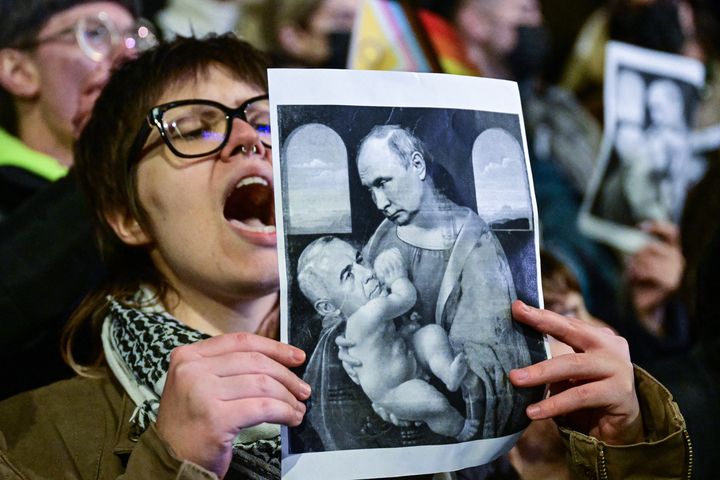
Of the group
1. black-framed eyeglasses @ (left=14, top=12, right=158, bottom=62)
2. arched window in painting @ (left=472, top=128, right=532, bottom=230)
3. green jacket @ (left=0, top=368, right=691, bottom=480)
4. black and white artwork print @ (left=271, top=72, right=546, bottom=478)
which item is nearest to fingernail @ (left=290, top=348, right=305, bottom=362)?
black and white artwork print @ (left=271, top=72, right=546, bottom=478)

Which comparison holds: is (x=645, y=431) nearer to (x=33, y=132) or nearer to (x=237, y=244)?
(x=237, y=244)

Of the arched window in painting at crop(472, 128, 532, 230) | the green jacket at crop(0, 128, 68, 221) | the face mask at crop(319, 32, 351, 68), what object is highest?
the arched window in painting at crop(472, 128, 532, 230)

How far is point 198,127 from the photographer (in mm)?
1052

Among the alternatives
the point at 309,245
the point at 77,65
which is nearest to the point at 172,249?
the point at 309,245

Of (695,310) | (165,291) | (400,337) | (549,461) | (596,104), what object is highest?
(400,337)

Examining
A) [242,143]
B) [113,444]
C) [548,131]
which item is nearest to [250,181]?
[242,143]

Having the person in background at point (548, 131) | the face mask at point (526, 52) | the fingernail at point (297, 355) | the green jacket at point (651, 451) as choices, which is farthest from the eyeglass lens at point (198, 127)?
the face mask at point (526, 52)

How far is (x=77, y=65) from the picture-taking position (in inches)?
67.1

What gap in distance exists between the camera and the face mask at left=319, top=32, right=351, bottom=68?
2.34 meters

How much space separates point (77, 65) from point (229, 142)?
0.79m

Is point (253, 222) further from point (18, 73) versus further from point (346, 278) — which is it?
point (18, 73)

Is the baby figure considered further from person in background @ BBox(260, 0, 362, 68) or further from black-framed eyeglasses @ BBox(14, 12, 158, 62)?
person in background @ BBox(260, 0, 362, 68)

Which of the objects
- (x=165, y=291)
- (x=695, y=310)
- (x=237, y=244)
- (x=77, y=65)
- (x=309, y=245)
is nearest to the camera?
(x=309, y=245)

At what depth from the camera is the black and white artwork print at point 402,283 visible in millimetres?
841
